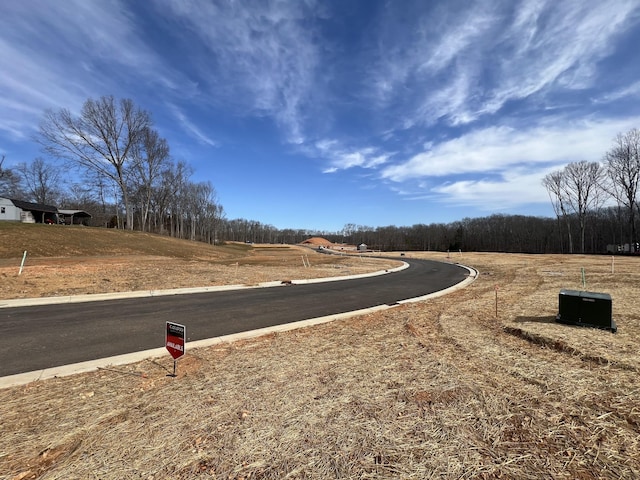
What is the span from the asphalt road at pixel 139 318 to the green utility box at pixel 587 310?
539cm

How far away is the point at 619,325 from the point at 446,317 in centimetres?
358

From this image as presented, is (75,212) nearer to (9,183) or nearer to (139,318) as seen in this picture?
(9,183)

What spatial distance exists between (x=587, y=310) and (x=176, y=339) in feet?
27.4

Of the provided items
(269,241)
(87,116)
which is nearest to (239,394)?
(87,116)

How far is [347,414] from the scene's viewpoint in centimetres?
334

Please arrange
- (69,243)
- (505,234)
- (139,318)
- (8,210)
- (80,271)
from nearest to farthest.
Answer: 1. (139,318)
2. (80,271)
3. (69,243)
4. (8,210)
5. (505,234)

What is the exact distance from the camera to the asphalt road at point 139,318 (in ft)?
19.1

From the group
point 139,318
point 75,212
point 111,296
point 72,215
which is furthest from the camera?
point 72,215

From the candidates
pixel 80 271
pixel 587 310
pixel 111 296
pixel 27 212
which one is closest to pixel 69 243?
pixel 80 271

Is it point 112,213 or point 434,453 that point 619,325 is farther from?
point 112,213

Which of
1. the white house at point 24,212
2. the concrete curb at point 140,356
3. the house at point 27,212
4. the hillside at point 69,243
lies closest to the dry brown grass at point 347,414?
the concrete curb at point 140,356

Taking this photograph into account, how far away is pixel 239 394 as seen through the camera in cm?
390

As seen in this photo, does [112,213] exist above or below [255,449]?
above

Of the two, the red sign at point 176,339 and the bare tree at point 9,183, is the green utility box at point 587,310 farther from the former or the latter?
the bare tree at point 9,183
